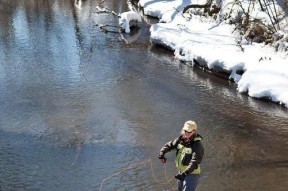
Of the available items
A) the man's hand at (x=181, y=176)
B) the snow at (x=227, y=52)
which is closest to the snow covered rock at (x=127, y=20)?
the snow at (x=227, y=52)

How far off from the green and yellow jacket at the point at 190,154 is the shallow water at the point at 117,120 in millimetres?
1930

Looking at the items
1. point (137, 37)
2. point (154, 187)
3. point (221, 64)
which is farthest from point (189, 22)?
point (154, 187)

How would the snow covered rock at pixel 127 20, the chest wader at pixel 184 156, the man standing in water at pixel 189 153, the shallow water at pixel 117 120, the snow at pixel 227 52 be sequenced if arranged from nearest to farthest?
the man standing in water at pixel 189 153 < the chest wader at pixel 184 156 < the shallow water at pixel 117 120 < the snow at pixel 227 52 < the snow covered rock at pixel 127 20

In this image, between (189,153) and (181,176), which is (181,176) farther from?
(189,153)

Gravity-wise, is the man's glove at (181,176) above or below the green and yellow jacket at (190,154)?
below

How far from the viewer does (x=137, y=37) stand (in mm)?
19844

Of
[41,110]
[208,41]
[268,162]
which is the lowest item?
[268,162]

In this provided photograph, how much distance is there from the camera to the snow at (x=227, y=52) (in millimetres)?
12969

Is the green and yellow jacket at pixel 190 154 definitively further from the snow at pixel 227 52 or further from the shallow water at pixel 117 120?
the snow at pixel 227 52

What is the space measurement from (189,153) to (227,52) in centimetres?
957

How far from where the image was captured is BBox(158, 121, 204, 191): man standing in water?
19.4 ft

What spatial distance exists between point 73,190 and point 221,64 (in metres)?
8.27

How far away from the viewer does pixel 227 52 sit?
1505 centimetres

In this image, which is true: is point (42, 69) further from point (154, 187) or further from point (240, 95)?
point (154, 187)
